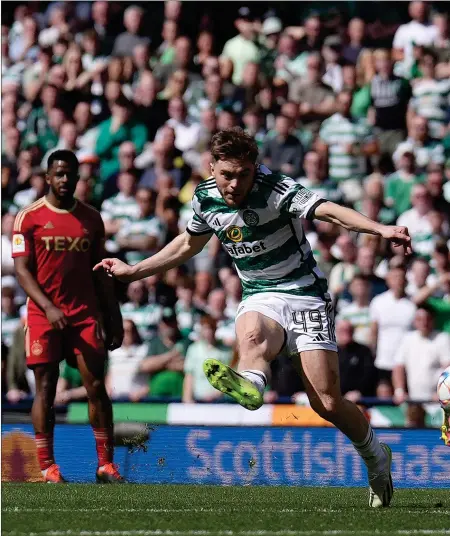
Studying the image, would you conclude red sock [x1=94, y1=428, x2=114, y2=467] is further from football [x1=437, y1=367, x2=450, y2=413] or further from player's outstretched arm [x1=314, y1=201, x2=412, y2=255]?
player's outstretched arm [x1=314, y1=201, x2=412, y2=255]

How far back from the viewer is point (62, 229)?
10.5m

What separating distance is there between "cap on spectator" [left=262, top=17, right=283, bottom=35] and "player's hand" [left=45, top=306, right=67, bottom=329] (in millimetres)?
9414

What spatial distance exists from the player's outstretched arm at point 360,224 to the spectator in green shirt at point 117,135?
10.1 m

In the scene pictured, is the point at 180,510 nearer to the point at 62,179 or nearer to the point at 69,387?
the point at 62,179

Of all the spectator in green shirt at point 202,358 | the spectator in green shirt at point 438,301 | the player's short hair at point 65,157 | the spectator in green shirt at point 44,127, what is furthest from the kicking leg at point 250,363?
the spectator in green shirt at point 44,127

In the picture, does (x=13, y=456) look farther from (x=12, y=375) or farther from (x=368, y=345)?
(x=368, y=345)

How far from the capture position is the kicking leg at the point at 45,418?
10.4m

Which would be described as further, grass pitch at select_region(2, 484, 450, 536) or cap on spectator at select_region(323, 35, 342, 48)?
cap on spectator at select_region(323, 35, 342, 48)

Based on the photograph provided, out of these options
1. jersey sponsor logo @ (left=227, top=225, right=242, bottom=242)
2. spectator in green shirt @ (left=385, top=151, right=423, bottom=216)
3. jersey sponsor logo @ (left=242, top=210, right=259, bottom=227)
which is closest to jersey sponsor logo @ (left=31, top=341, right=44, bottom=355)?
jersey sponsor logo @ (left=227, top=225, right=242, bottom=242)

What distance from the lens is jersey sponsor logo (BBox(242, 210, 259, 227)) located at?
7848 millimetres

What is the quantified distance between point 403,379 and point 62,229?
4495 mm

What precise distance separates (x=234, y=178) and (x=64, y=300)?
3286mm

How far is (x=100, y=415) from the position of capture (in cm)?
1041

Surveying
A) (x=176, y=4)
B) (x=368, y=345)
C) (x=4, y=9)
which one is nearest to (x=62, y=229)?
(x=368, y=345)
